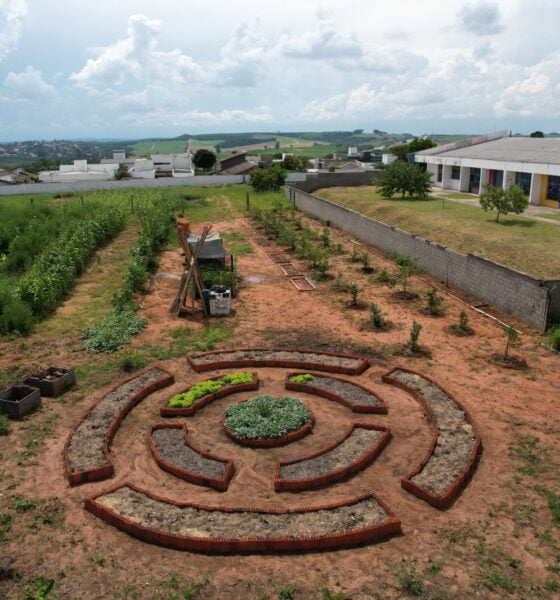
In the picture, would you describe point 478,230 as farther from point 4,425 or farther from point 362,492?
point 4,425

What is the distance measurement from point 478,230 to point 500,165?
1176 cm

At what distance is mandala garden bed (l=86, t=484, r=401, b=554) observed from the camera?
6898 mm

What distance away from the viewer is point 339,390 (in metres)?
11.4

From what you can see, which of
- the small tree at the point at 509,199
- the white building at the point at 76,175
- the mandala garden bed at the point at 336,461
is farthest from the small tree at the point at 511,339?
the white building at the point at 76,175

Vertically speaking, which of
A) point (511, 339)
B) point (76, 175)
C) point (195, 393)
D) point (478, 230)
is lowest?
point (195, 393)

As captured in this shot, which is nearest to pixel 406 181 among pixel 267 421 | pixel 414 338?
pixel 414 338

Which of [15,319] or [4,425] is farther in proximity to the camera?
[15,319]

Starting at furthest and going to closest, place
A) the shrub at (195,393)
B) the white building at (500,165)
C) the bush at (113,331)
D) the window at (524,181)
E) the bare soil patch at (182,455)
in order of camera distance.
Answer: the window at (524,181) < the white building at (500,165) < the bush at (113,331) < the shrub at (195,393) < the bare soil patch at (182,455)

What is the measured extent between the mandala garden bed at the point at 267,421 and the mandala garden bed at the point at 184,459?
799 millimetres

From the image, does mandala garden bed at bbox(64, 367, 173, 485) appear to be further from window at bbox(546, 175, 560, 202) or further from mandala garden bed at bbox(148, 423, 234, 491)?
window at bbox(546, 175, 560, 202)

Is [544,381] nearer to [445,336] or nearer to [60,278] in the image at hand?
[445,336]

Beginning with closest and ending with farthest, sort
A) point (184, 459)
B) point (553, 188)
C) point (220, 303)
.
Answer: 1. point (184, 459)
2. point (220, 303)
3. point (553, 188)

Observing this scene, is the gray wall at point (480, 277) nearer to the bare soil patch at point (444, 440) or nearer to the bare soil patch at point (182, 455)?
the bare soil patch at point (444, 440)

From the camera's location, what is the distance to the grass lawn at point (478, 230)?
19.6 m
